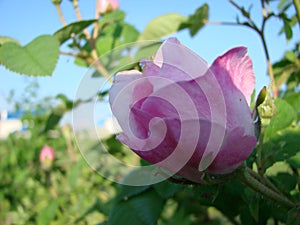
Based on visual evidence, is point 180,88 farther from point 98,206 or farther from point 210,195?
point 98,206

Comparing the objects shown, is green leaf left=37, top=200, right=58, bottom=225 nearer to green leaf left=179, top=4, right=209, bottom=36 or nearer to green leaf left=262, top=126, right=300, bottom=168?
green leaf left=179, top=4, right=209, bottom=36

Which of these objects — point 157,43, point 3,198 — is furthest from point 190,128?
point 3,198

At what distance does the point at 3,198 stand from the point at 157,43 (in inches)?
70.2

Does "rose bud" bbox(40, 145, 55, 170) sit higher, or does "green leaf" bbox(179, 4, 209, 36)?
"green leaf" bbox(179, 4, 209, 36)

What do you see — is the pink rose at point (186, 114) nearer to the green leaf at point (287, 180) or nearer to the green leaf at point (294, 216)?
the green leaf at point (294, 216)

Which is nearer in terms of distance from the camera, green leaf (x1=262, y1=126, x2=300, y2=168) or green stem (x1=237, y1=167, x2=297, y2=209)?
green stem (x1=237, y1=167, x2=297, y2=209)

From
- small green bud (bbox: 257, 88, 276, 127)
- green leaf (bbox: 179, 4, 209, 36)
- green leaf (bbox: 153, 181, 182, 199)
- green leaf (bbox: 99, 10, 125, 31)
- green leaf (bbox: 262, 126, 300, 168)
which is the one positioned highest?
green leaf (bbox: 99, 10, 125, 31)

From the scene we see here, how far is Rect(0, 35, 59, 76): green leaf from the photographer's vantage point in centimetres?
70

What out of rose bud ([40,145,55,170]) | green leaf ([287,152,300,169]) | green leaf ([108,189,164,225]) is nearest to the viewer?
green leaf ([287,152,300,169])

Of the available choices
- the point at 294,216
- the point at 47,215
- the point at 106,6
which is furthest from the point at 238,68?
the point at 47,215

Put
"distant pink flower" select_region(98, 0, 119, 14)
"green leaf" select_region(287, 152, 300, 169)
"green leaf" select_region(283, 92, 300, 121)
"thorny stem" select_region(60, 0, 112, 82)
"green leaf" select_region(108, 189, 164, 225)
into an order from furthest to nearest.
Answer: "distant pink flower" select_region(98, 0, 119, 14), "thorny stem" select_region(60, 0, 112, 82), "green leaf" select_region(283, 92, 300, 121), "green leaf" select_region(108, 189, 164, 225), "green leaf" select_region(287, 152, 300, 169)

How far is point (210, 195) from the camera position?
443mm

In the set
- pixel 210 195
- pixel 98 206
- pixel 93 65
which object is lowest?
pixel 98 206

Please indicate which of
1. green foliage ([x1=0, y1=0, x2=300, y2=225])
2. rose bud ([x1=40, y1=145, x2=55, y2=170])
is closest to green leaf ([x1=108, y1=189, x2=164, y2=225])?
green foliage ([x1=0, y1=0, x2=300, y2=225])
